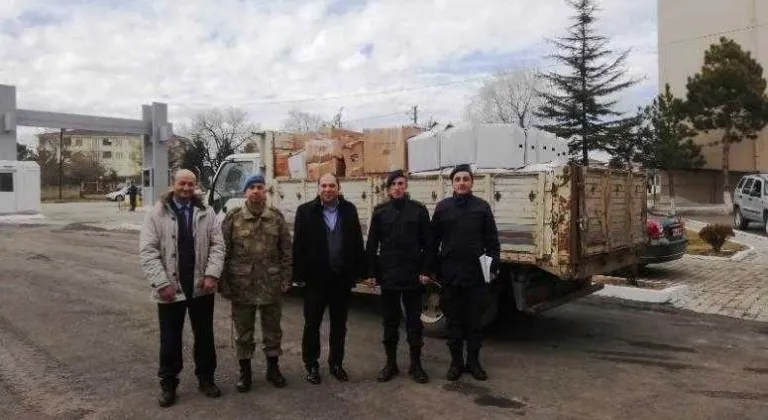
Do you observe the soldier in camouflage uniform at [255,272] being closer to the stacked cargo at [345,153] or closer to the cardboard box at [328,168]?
the stacked cargo at [345,153]

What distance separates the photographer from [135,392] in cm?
492

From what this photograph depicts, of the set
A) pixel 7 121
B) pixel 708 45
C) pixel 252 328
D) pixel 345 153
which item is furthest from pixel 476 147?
pixel 708 45

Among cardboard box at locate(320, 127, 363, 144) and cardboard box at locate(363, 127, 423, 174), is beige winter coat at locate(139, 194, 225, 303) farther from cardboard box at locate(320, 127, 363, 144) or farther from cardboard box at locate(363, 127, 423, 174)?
cardboard box at locate(320, 127, 363, 144)

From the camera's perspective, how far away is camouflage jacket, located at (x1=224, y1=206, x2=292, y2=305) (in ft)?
16.2

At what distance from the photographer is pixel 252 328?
5.04m

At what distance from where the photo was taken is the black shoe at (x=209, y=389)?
15.8 feet

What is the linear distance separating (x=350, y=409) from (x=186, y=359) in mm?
2002

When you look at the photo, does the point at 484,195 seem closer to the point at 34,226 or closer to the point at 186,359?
the point at 186,359

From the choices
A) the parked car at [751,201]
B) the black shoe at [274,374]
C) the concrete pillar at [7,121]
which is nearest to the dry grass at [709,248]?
the parked car at [751,201]

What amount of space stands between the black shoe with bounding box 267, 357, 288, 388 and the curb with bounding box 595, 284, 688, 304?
5.77 metres

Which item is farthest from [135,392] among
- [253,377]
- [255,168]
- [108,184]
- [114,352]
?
[108,184]

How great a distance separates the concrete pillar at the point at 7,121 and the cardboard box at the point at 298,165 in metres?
27.4

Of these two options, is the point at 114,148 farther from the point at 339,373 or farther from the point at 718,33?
the point at 339,373

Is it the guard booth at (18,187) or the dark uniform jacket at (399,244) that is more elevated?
the guard booth at (18,187)
